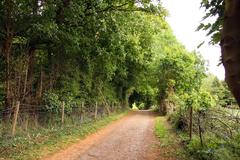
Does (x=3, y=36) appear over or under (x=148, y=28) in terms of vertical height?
under

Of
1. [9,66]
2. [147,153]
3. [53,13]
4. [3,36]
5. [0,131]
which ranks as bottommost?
[147,153]

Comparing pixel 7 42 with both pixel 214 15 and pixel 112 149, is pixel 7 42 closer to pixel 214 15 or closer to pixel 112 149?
pixel 112 149

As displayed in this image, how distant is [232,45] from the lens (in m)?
1.79

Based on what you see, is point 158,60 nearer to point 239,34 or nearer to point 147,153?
point 147,153

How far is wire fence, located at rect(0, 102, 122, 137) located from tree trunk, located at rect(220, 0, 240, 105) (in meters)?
10.3

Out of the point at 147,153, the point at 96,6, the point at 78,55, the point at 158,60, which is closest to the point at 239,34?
the point at 147,153

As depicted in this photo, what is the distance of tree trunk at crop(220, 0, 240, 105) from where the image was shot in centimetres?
177

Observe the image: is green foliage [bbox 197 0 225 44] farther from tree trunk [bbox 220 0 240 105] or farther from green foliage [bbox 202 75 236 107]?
green foliage [bbox 202 75 236 107]

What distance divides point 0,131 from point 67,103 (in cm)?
678

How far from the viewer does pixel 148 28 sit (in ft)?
67.1

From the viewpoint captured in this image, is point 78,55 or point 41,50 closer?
point 41,50

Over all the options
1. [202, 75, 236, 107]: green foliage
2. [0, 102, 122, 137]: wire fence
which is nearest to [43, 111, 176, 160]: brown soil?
[0, 102, 122, 137]: wire fence

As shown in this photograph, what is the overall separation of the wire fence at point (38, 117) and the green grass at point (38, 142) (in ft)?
1.11

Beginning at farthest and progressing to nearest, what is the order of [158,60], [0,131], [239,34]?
[158,60], [0,131], [239,34]
